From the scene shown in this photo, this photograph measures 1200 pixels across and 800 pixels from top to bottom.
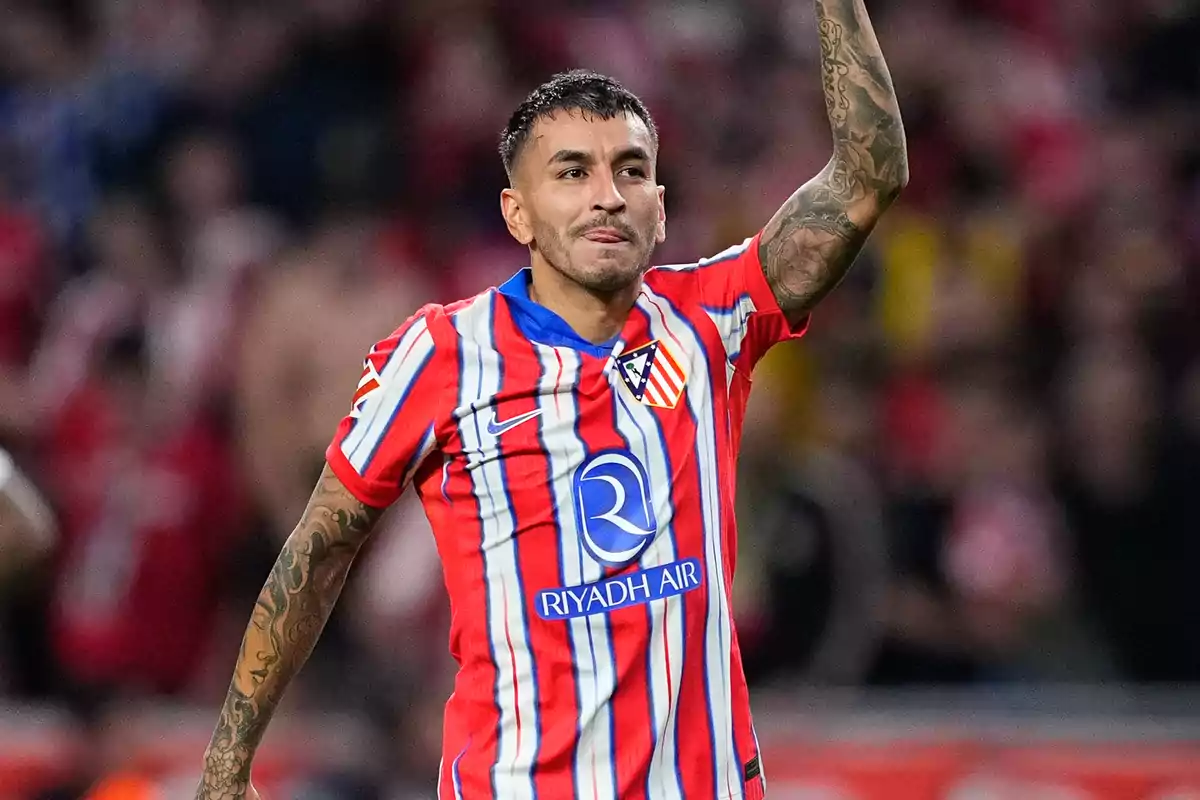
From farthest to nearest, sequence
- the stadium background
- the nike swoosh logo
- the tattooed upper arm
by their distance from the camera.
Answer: the stadium background → the tattooed upper arm → the nike swoosh logo

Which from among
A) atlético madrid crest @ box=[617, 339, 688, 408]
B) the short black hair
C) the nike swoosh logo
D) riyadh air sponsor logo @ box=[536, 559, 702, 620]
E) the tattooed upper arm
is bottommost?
riyadh air sponsor logo @ box=[536, 559, 702, 620]

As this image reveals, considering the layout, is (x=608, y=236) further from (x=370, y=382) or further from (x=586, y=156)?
(x=370, y=382)

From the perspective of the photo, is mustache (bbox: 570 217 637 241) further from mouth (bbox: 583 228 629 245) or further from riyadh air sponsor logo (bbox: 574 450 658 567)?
riyadh air sponsor logo (bbox: 574 450 658 567)

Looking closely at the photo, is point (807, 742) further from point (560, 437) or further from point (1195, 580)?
point (560, 437)

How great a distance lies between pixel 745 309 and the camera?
359 centimetres

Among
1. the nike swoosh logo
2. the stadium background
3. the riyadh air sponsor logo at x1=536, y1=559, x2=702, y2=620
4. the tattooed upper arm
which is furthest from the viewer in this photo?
the stadium background

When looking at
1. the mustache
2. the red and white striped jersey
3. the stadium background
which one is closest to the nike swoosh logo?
the red and white striped jersey

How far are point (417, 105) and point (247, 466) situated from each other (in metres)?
2.10

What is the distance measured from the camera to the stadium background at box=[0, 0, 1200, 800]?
6488 mm

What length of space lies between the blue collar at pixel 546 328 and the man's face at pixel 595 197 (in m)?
0.09

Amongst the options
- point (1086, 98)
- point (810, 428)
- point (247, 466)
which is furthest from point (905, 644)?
point (1086, 98)

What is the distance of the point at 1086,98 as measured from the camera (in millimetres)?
8703

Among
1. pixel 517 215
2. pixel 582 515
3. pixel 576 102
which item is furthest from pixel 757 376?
pixel 582 515

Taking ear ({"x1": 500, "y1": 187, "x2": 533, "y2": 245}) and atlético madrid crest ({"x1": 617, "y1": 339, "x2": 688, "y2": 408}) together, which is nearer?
atlético madrid crest ({"x1": 617, "y1": 339, "x2": 688, "y2": 408})
